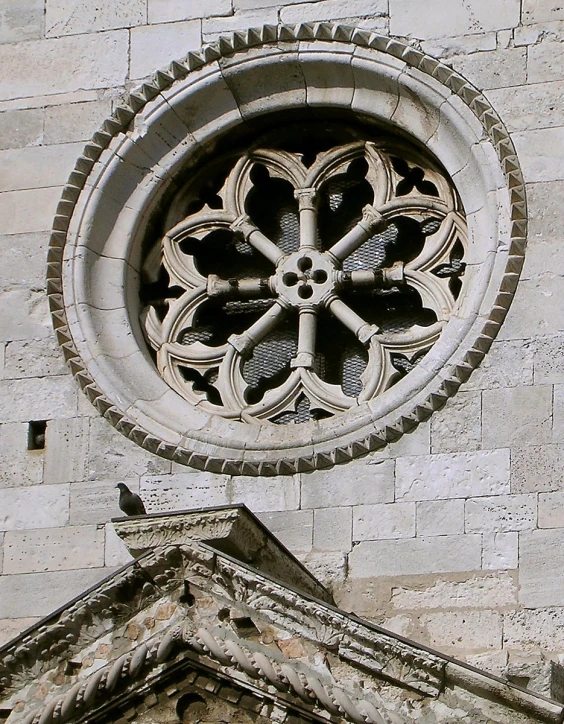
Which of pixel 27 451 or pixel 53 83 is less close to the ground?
pixel 53 83

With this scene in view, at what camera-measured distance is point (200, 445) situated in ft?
47.0

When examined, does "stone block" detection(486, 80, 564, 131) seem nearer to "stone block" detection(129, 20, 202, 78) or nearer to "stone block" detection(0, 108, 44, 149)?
"stone block" detection(129, 20, 202, 78)

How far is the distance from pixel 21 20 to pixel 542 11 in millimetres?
3406

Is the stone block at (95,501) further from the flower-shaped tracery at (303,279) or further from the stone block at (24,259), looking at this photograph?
the stone block at (24,259)

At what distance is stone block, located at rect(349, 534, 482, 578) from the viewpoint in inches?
536

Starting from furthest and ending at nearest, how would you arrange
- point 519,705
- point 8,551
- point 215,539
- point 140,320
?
point 140,320
point 8,551
point 215,539
point 519,705

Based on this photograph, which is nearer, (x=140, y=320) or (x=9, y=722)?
(x=9, y=722)

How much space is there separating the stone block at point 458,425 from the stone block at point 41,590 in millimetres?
2010

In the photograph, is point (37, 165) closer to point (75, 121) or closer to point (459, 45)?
point (75, 121)

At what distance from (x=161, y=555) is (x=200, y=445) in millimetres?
2307

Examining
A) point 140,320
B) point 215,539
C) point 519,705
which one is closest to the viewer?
point 519,705

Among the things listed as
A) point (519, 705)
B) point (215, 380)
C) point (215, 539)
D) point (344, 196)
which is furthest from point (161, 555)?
point (344, 196)

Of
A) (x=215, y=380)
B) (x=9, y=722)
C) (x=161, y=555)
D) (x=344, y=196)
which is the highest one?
(x=344, y=196)

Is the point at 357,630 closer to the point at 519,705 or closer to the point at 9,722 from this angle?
the point at 519,705
